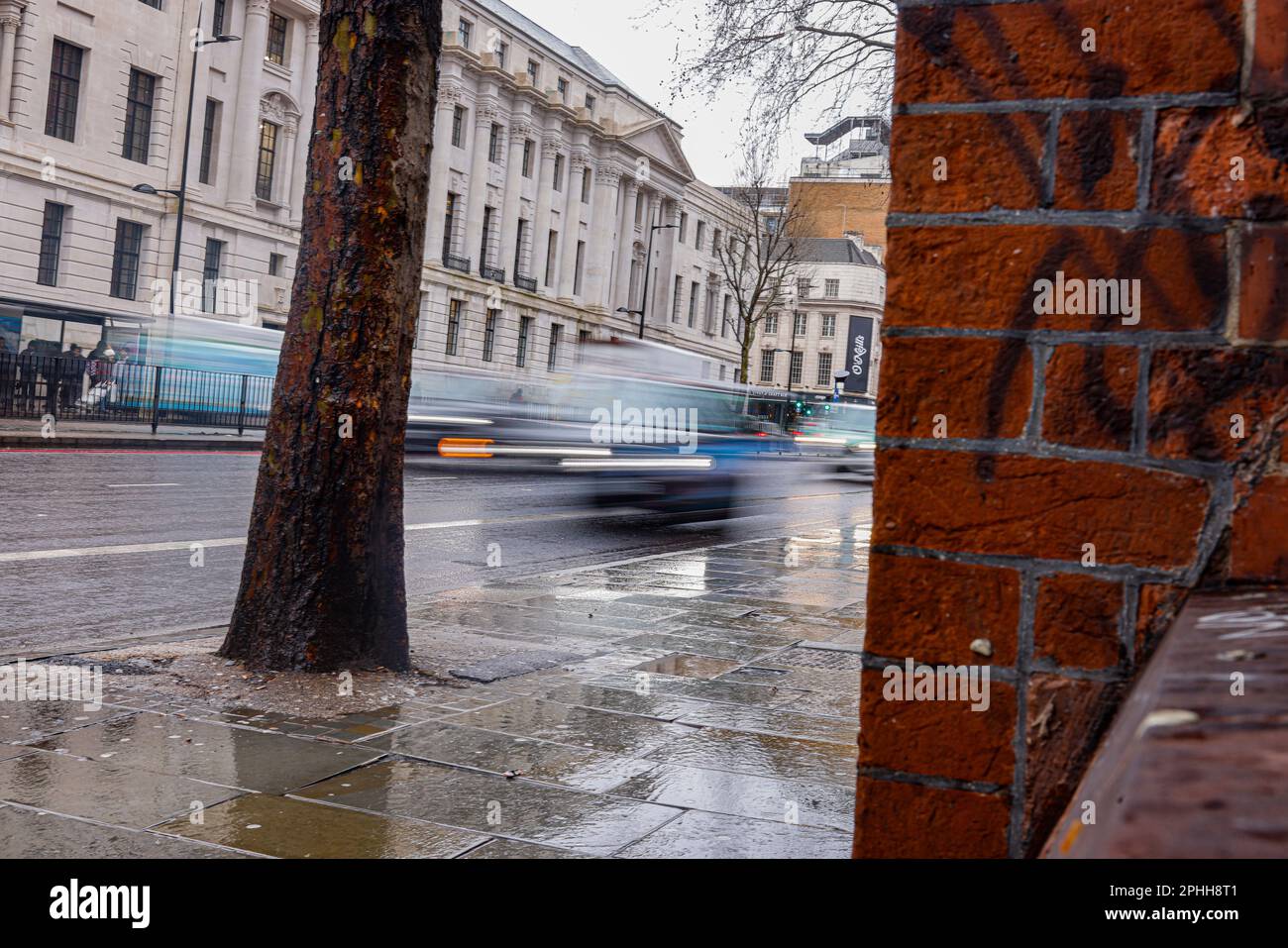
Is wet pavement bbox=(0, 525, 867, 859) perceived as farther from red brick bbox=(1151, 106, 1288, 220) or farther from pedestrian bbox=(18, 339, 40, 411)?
pedestrian bbox=(18, 339, 40, 411)

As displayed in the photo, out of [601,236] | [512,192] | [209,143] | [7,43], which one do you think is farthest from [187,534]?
[601,236]

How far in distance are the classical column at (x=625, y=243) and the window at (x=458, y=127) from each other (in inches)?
624

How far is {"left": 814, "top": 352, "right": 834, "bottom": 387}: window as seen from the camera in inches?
3824

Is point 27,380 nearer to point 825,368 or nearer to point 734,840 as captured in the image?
point 734,840

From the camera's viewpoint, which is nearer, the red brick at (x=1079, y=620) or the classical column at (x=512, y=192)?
the red brick at (x=1079, y=620)

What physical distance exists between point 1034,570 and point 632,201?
7303cm

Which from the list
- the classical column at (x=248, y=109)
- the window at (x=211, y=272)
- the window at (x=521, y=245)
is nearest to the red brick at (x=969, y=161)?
the window at (x=211, y=272)

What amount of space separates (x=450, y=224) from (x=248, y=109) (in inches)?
629

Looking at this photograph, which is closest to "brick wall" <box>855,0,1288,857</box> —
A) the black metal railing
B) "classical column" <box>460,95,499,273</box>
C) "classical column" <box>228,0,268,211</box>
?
the black metal railing

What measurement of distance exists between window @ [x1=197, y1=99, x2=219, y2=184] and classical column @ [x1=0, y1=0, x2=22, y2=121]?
25.8 ft

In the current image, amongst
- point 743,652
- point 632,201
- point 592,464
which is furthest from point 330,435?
point 632,201

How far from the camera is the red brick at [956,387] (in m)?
1.46

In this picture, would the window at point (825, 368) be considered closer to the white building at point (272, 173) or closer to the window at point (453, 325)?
the white building at point (272, 173)

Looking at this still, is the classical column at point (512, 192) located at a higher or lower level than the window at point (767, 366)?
higher
